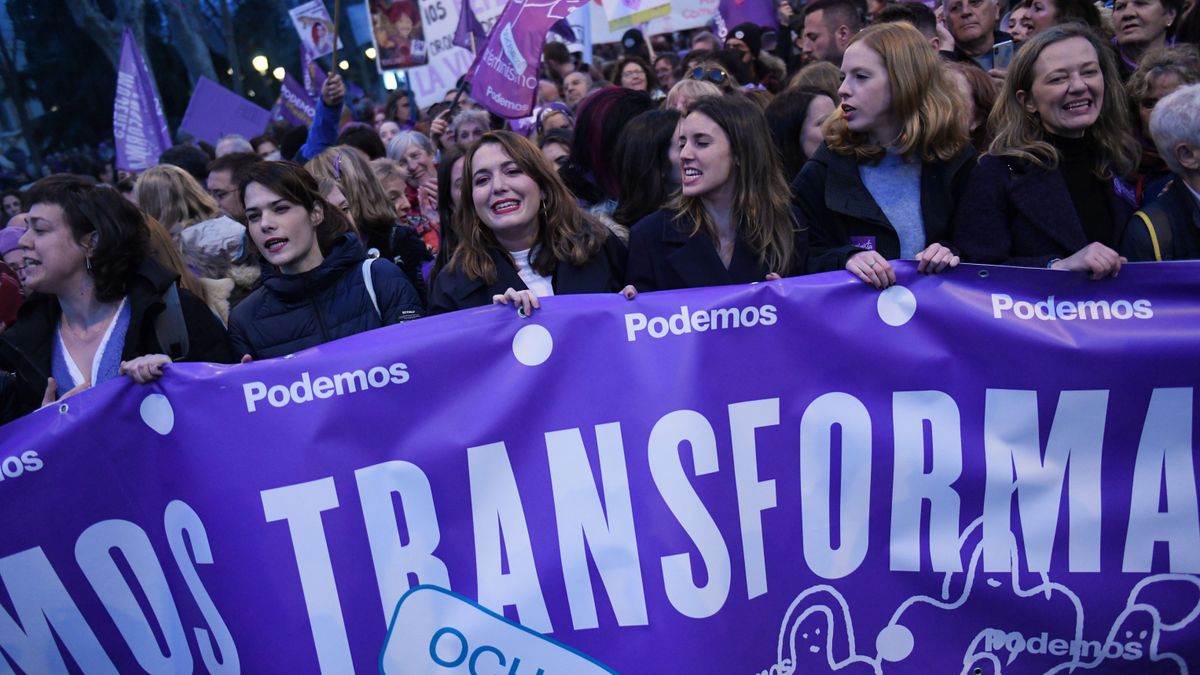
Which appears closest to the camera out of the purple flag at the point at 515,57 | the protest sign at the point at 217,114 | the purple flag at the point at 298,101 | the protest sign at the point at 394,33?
the purple flag at the point at 515,57

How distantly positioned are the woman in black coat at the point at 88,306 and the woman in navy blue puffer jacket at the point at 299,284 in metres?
0.15

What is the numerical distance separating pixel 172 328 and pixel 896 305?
2.30 metres

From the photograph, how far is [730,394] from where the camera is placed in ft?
10.9

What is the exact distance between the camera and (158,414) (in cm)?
337

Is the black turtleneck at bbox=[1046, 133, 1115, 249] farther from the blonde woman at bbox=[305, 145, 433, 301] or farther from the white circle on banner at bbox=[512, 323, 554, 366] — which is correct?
the blonde woman at bbox=[305, 145, 433, 301]

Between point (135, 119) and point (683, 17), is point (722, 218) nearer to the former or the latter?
point (683, 17)

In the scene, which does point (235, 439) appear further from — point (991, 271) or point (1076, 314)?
point (1076, 314)

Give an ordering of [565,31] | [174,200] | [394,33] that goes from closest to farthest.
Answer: [174,200] < [394,33] < [565,31]

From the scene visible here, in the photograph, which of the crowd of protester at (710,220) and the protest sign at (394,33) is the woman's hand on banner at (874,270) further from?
the protest sign at (394,33)

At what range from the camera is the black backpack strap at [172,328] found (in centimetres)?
378

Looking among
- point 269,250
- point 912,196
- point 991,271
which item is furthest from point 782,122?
point 269,250

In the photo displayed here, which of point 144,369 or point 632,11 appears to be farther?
point 632,11

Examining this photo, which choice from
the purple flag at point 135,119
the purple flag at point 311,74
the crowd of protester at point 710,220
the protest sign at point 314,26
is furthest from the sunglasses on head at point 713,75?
the purple flag at point 311,74

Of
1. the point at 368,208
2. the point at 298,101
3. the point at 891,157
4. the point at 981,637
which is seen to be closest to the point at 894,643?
the point at 981,637
